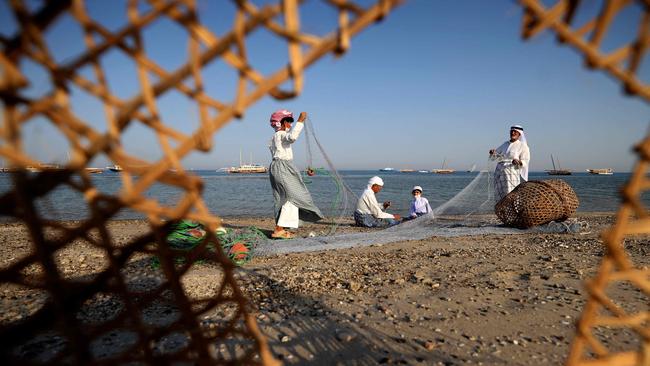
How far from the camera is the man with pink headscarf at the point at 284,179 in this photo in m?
7.67

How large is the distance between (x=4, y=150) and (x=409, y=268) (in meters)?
4.30

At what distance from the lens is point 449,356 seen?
8.07 ft

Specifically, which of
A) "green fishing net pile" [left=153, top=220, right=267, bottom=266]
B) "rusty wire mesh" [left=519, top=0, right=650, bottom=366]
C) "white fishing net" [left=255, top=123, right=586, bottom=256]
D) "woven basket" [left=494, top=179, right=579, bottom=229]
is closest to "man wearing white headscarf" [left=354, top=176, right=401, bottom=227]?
"white fishing net" [left=255, top=123, right=586, bottom=256]

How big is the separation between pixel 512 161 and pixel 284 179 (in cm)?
552

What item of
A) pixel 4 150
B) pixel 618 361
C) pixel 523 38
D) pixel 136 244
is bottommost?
pixel 618 361

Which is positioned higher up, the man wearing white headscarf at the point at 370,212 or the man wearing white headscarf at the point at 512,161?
the man wearing white headscarf at the point at 512,161

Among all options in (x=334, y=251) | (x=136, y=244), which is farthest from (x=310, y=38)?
(x=334, y=251)

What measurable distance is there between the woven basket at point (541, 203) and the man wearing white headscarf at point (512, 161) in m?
1.12

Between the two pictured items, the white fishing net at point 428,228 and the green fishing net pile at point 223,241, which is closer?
the green fishing net pile at point 223,241

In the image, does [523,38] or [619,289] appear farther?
[619,289]

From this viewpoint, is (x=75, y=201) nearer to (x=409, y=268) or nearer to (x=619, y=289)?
(x=409, y=268)

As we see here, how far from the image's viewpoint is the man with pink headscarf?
767 centimetres

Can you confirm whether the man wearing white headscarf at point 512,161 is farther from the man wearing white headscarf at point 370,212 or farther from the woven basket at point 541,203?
the man wearing white headscarf at point 370,212

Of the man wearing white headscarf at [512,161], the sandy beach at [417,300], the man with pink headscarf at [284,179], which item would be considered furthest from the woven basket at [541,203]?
the man with pink headscarf at [284,179]
